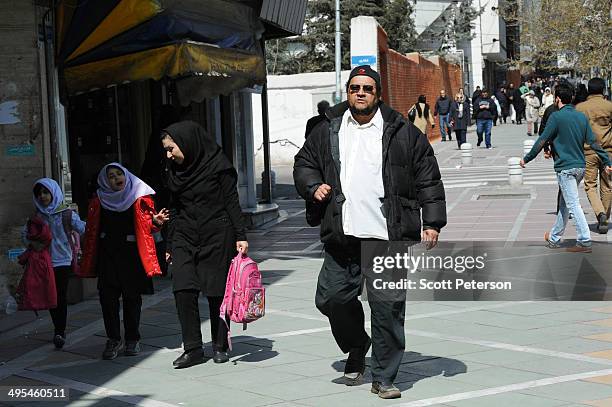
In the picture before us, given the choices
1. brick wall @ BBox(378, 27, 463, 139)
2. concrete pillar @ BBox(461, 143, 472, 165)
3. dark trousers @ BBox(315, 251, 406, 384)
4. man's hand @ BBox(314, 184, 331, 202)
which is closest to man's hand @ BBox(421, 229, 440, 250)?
dark trousers @ BBox(315, 251, 406, 384)

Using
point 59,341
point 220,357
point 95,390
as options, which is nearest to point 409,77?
point 59,341

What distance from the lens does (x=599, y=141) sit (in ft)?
44.2

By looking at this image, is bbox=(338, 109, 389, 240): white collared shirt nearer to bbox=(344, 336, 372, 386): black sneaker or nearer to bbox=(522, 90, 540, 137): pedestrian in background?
bbox=(344, 336, 372, 386): black sneaker

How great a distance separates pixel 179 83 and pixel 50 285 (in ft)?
13.6

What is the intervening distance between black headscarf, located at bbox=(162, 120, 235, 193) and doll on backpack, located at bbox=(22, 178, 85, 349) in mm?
1477

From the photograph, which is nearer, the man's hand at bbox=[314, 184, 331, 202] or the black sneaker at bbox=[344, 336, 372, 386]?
the man's hand at bbox=[314, 184, 331, 202]

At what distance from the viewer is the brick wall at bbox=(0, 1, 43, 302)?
35.2 feet

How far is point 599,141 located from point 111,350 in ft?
24.8

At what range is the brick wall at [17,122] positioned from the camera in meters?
10.7

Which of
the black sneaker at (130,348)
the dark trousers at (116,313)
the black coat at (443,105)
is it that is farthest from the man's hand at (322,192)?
the black coat at (443,105)

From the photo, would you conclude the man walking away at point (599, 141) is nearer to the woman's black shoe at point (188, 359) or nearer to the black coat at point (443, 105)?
the woman's black shoe at point (188, 359)

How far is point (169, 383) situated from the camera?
283 inches

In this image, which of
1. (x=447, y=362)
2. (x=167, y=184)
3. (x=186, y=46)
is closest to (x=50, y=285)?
(x=167, y=184)

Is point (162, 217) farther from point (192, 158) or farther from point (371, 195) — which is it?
point (371, 195)
